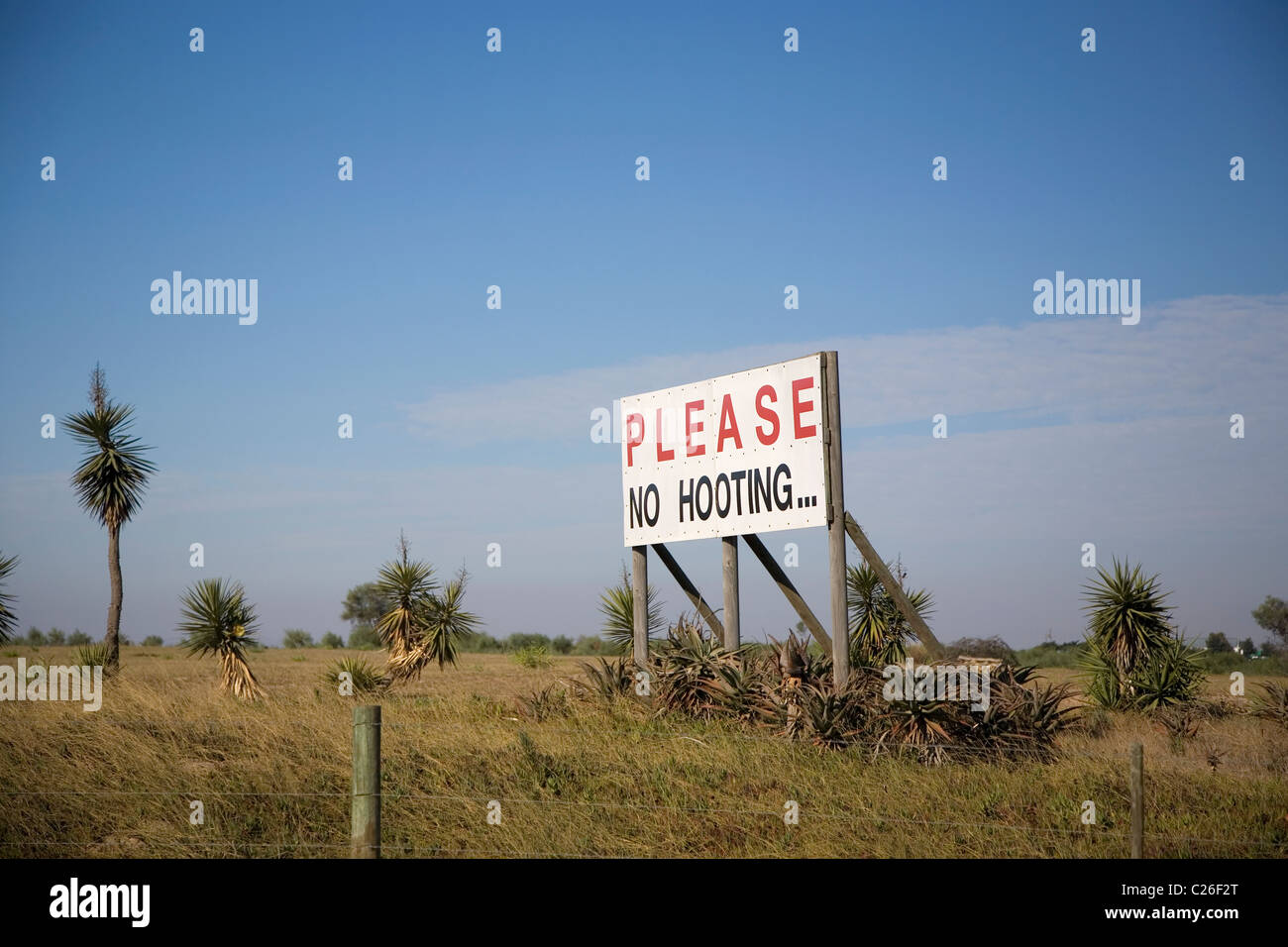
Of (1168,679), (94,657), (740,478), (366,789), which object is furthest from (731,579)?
(94,657)

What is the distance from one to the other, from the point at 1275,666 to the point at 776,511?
83.8ft

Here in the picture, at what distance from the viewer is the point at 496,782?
11062mm

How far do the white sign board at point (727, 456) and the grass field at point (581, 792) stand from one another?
3.09 m

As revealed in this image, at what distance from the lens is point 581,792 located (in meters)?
10.9

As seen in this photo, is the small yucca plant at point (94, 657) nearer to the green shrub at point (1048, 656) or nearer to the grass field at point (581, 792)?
the grass field at point (581, 792)

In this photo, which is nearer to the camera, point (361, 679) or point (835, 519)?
point (835, 519)

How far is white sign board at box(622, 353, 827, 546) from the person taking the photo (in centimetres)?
1449

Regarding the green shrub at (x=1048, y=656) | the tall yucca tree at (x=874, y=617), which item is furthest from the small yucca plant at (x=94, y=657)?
the green shrub at (x=1048, y=656)

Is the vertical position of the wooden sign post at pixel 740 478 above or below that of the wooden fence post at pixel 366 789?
above

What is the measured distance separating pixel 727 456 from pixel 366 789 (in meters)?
9.15

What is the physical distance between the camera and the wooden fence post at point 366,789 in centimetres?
741

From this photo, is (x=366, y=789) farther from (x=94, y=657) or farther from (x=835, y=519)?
(x=94, y=657)

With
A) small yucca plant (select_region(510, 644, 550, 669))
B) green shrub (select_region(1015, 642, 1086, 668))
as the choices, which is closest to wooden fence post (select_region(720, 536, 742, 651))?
small yucca plant (select_region(510, 644, 550, 669))
